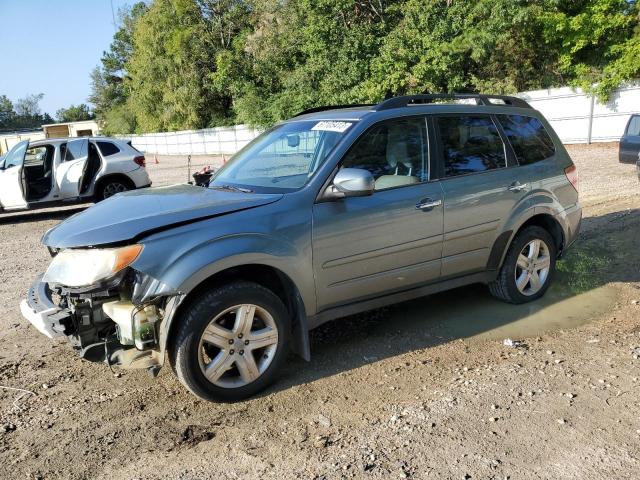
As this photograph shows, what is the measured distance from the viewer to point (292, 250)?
367 centimetres

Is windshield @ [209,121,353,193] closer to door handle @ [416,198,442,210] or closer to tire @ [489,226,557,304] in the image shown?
door handle @ [416,198,442,210]

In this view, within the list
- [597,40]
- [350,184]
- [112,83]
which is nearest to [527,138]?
[350,184]

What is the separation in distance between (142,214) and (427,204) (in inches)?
83.4

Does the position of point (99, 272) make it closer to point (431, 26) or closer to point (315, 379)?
point (315, 379)

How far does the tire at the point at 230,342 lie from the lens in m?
3.35

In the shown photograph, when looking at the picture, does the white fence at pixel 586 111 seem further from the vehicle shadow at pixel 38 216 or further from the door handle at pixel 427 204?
the door handle at pixel 427 204

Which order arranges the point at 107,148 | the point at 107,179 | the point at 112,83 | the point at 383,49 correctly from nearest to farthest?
the point at 107,179, the point at 107,148, the point at 383,49, the point at 112,83

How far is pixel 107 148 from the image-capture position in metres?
12.3

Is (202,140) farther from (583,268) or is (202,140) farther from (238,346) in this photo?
(238,346)

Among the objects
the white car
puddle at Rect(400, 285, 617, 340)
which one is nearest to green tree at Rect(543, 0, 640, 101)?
the white car

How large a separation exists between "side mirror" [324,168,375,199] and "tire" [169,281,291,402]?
828 mm

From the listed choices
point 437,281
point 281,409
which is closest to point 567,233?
point 437,281

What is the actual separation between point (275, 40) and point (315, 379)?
32.5 metres

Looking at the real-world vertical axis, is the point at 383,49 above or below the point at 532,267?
above
